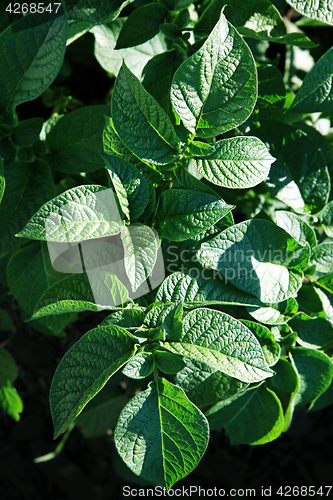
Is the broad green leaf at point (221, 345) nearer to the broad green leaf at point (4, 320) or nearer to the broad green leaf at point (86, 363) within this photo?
the broad green leaf at point (86, 363)

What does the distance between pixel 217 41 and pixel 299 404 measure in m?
0.64

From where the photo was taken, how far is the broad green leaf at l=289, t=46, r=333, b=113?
0.60 meters

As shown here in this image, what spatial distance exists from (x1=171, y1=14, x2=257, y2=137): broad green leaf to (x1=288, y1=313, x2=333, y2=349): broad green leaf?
1.21ft

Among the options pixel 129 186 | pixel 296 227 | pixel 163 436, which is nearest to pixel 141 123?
pixel 129 186

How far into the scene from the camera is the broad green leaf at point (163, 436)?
1.77 ft

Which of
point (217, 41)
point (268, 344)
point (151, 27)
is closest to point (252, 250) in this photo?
point (268, 344)

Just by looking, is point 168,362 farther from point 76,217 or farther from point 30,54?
point 30,54

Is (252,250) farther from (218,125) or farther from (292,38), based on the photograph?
(292,38)

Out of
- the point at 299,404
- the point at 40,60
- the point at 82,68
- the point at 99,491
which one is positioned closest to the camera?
the point at 40,60

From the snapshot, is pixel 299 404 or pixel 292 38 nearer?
pixel 292 38

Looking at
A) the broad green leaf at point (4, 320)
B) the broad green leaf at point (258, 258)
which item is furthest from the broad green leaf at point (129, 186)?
the broad green leaf at point (4, 320)

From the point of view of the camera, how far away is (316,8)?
1.95 ft

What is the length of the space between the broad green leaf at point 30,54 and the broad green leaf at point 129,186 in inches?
7.3

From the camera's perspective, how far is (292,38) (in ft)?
2.06
